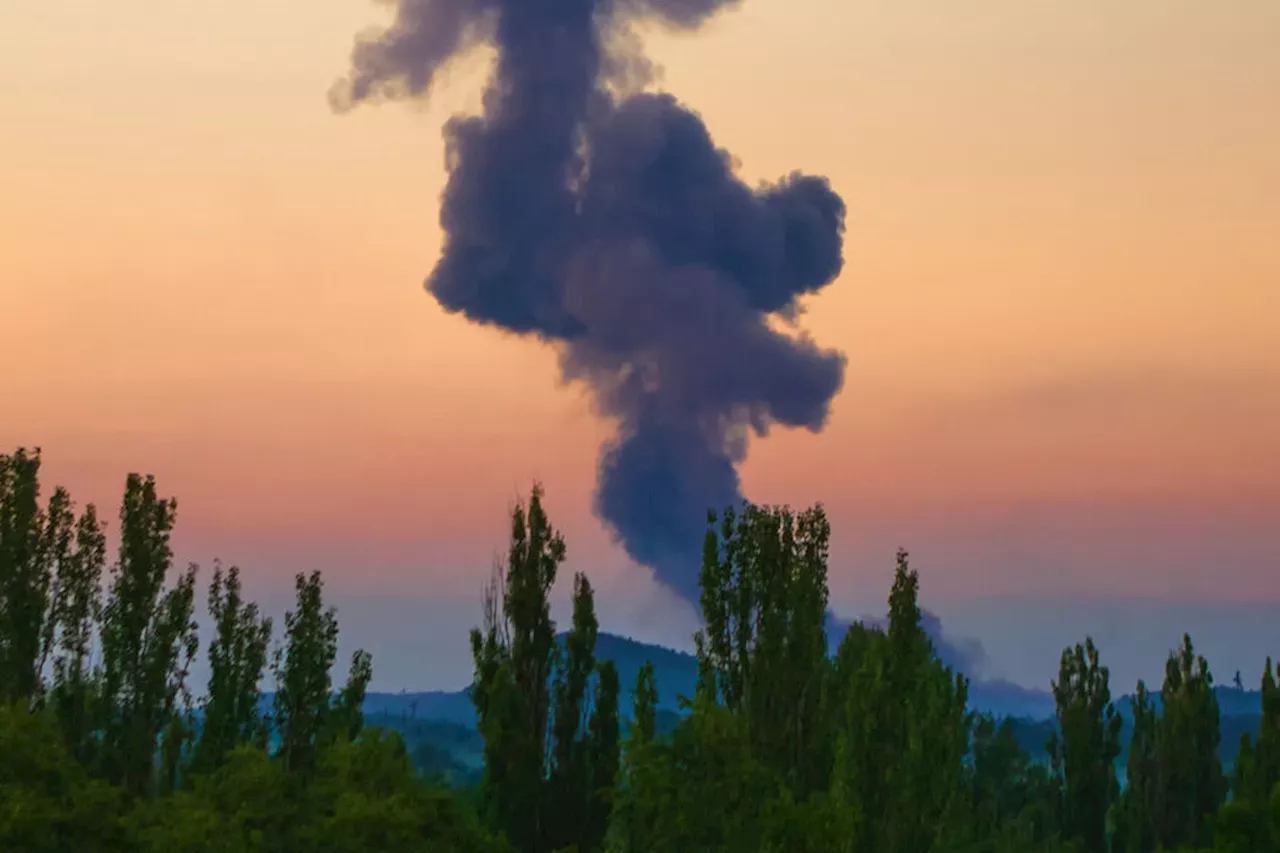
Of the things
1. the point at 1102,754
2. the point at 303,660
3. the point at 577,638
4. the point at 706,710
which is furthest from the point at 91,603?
the point at 1102,754

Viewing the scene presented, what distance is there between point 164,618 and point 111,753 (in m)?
6.09

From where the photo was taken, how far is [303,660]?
60406 millimetres

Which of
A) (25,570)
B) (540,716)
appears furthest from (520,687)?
(25,570)

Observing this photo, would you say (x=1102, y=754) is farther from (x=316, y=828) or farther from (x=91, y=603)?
(x=316, y=828)

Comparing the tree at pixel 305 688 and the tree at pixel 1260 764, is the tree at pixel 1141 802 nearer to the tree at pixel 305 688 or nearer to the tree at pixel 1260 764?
the tree at pixel 1260 764

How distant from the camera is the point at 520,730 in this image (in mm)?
52812

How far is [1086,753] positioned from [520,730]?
38.3 meters

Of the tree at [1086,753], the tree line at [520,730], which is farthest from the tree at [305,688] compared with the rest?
the tree at [1086,753]

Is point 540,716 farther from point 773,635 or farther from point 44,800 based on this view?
point 44,800

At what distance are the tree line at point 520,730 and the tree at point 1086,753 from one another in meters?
11.7

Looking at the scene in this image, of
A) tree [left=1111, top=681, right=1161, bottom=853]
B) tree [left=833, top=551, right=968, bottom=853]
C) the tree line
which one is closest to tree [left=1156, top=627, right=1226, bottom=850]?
tree [left=1111, top=681, right=1161, bottom=853]

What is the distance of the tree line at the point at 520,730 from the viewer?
1500 inches

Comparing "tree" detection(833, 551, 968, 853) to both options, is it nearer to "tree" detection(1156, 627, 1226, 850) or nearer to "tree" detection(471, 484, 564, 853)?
"tree" detection(471, 484, 564, 853)

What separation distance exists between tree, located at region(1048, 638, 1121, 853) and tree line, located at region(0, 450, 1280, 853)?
38.5 ft
